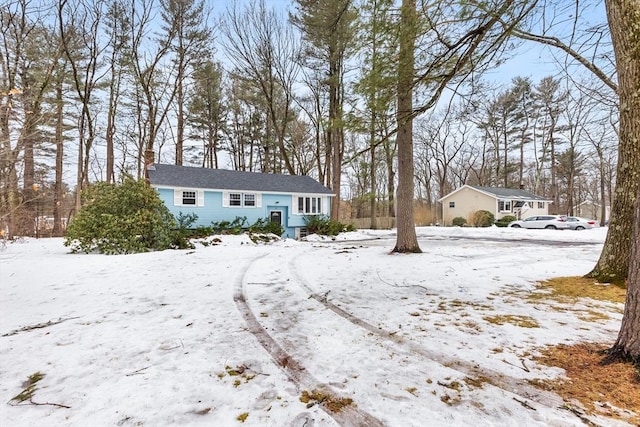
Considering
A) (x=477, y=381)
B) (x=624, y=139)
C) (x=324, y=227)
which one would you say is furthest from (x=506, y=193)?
(x=477, y=381)

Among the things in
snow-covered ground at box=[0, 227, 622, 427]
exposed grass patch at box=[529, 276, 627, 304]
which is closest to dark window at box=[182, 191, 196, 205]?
snow-covered ground at box=[0, 227, 622, 427]

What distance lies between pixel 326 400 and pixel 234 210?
15.0 meters

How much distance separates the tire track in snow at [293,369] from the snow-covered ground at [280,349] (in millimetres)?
12

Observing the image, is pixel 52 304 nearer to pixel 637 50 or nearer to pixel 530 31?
pixel 530 31

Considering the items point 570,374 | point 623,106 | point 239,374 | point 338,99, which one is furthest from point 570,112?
point 239,374

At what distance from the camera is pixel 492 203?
25.0 meters

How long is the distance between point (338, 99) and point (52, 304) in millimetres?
16900

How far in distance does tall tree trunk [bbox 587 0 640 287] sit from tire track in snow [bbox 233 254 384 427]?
15.3 feet

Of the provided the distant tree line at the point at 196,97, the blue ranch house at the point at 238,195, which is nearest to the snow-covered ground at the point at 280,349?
the distant tree line at the point at 196,97

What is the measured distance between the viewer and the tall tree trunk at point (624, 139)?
13.0 feet

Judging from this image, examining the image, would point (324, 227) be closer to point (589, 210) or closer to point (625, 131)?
point (625, 131)

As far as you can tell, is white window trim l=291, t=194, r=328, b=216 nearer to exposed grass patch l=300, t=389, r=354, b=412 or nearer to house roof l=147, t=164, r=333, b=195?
house roof l=147, t=164, r=333, b=195

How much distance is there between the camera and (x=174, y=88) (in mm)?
17984

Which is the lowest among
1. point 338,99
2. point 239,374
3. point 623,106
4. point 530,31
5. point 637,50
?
point 239,374
